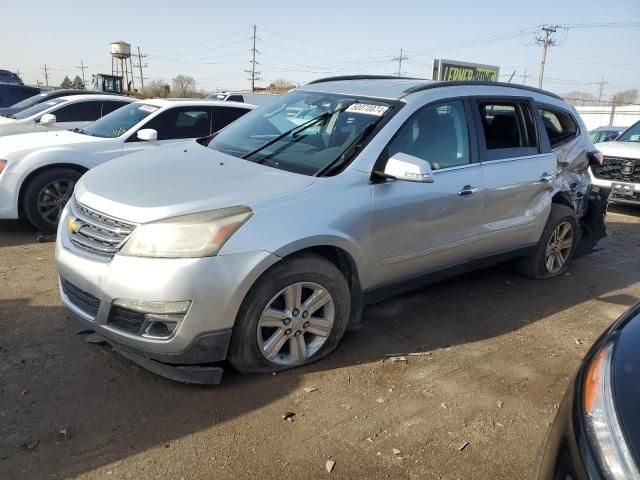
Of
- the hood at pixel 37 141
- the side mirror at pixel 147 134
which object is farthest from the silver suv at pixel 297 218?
the hood at pixel 37 141

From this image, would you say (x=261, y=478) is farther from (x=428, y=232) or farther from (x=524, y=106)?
(x=524, y=106)

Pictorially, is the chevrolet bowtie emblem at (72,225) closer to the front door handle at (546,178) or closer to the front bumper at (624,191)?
the front door handle at (546,178)

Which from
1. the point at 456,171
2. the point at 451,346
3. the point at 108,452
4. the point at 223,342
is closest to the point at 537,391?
the point at 451,346

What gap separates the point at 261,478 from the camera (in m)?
2.48

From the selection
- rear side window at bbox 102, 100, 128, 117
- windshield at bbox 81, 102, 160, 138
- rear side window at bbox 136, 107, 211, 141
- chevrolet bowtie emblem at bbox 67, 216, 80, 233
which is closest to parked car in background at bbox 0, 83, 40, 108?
rear side window at bbox 102, 100, 128, 117

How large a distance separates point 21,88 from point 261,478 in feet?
57.8

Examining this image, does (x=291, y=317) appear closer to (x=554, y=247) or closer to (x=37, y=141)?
(x=554, y=247)

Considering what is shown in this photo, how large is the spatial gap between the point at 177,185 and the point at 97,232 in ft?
1.73

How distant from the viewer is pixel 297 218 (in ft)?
Result: 10.3

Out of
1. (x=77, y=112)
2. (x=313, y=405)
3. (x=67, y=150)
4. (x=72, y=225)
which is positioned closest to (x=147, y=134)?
(x=67, y=150)

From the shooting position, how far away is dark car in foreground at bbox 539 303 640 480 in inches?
59.2

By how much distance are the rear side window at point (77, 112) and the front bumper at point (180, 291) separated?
267 inches

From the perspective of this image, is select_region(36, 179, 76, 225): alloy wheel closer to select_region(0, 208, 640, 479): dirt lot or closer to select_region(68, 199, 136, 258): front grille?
select_region(0, 208, 640, 479): dirt lot

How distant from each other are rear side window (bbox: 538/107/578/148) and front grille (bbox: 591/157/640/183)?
3.66 meters
